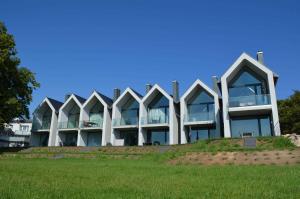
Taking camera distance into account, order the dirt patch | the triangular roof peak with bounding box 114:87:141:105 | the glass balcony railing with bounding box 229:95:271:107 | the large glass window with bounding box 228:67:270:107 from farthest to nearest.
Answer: the triangular roof peak with bounding box 114:87:141:105, the large glass window with bounding box 228:67:270:107, the glass balcony railing with bounding box 229:95:271:107, the dirt patch

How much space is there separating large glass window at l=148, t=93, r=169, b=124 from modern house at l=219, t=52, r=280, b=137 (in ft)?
23.5

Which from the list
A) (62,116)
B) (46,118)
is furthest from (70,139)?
(46,118)

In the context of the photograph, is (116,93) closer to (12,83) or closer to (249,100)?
(12,83)

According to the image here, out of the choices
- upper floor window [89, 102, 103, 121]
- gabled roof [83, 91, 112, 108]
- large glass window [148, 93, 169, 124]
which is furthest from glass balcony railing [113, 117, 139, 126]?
upper floor window [89, 102, 103, 121]

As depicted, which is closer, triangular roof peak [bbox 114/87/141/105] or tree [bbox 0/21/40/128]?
tree [bbox 0/21/40/128]

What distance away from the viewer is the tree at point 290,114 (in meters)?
32.8

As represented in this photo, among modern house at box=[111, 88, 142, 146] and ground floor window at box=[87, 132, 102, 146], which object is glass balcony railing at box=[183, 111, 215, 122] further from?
ground floor window at box=[87, 132, 102, 146]

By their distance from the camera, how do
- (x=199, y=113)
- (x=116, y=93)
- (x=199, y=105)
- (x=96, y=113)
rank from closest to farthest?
(x=199, y=113)
(x=199, y=105)
(x=96, y=113)
(x=116, y=93)

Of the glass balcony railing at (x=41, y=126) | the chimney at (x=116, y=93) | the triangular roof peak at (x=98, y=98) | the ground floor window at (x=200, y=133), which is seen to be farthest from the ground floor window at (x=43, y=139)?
the ground floor window at (x=200, y=133)

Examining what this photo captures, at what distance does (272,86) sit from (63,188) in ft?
77.0

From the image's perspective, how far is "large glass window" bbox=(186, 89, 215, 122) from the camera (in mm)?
29312

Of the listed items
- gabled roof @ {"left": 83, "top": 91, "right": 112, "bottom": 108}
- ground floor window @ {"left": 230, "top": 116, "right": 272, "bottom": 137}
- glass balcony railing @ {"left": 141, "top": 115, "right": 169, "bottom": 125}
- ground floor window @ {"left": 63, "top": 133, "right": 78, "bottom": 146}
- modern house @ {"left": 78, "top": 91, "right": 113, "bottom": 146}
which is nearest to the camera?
ground floor window @ {"left": 230, "top": 116, "right": 272, "bottom": 137}

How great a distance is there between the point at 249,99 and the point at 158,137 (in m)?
11.4

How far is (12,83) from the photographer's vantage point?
3009cm
